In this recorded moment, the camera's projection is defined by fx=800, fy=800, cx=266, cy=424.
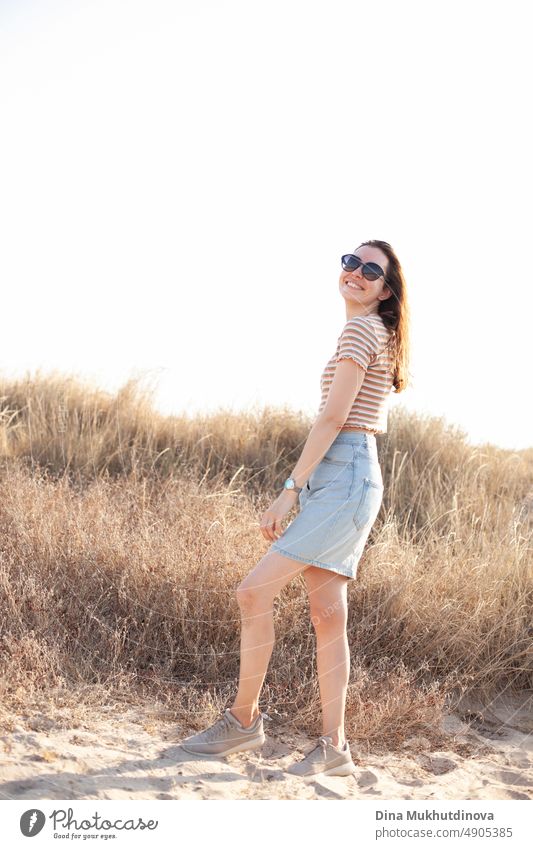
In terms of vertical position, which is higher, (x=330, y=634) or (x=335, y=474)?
(x=335, y=474)

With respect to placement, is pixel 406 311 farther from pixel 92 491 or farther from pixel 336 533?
pixel 92 491

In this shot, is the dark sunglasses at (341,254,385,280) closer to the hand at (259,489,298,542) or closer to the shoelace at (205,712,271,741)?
the hand at (259,489,298,542)

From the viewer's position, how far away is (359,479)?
3.11 m

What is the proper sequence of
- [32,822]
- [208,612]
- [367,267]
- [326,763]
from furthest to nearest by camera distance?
[208,612]
[326,763]
[367,267]
[32,822]

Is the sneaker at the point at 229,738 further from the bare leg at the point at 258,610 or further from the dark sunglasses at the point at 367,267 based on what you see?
the dark sunglasses at the point at 367,267

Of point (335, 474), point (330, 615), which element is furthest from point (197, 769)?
point (335, 474)

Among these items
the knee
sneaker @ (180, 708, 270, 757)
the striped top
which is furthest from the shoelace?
the striped top

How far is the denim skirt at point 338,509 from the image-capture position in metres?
3.08

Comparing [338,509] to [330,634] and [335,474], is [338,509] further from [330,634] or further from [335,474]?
[330,634]

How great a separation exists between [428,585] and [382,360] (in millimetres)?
2339

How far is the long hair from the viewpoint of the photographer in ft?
10.7

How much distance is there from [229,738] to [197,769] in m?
0.18

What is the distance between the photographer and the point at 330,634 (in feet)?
10.8

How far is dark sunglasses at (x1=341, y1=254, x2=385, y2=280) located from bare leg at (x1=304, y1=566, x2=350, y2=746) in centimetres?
120
